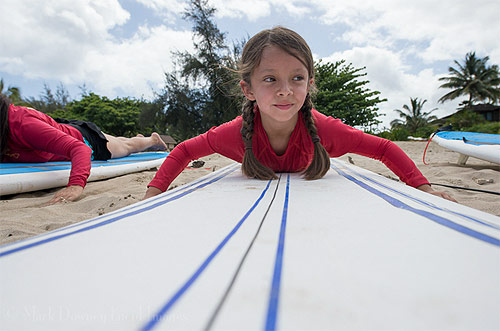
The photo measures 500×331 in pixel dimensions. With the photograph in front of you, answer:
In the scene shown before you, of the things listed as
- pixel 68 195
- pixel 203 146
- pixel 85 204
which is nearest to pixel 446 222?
pixel 203 146

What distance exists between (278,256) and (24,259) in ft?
1.64

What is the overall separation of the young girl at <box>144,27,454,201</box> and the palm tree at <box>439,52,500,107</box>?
29.6 meters

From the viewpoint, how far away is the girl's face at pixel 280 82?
1.58 metres

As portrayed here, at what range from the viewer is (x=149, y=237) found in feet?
2.10

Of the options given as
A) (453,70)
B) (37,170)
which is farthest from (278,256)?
(453,70)

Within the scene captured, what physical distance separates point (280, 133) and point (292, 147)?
14 cm

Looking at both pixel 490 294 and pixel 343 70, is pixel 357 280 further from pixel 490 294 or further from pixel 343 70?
pixel 343 70

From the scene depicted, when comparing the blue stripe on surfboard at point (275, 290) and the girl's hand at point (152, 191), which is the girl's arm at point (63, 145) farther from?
the blue stripe on surfboard at point (275, 290)

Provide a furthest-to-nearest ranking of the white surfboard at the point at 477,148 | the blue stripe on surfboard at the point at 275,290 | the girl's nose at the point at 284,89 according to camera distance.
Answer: the white surfboard at the point at 477,148
the girl's nose at the point at 284,89
the blue stripe on surfboard at the point at 275,290

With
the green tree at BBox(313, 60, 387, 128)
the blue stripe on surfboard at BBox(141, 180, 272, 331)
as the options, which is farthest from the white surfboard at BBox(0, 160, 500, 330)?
the green tree at BBox(313, 60, 387, 128)

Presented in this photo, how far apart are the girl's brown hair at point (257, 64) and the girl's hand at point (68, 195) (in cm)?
118

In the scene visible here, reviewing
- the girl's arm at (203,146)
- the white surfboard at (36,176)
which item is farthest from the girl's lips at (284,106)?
the white surfboard at (36,176)

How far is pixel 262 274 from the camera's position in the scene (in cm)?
44

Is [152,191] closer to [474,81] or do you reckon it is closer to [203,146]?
[203,146]
